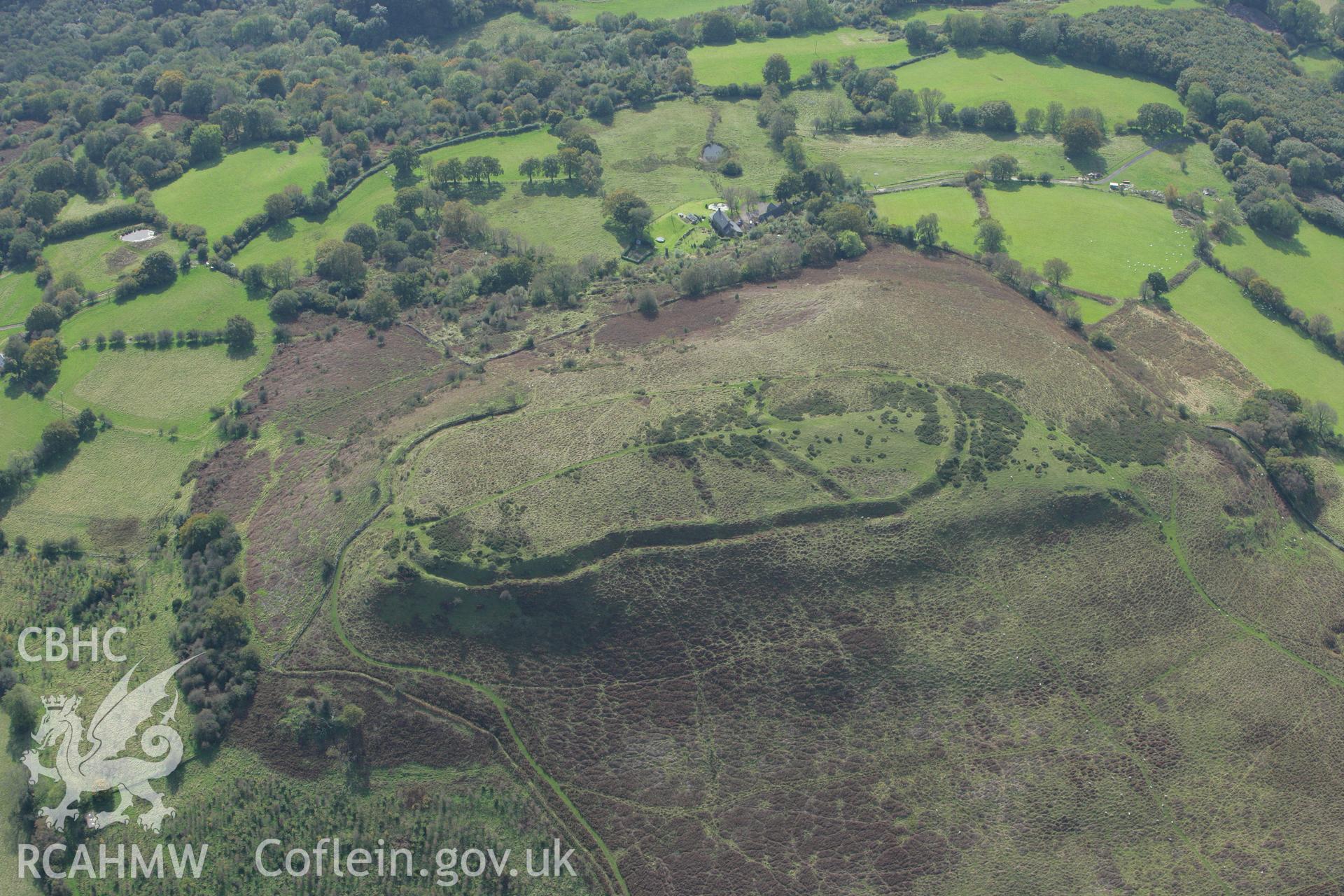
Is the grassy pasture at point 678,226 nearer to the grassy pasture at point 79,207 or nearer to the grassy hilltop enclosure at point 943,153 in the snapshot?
the grassy hilltop enclosure at point 943,153

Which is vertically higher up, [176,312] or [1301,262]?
[1301,262]

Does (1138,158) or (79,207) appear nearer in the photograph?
(79,207)

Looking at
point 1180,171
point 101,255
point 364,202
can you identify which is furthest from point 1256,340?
point 101,255

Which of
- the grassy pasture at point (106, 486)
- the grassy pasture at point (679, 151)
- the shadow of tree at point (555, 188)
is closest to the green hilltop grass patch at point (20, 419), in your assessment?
the grassy pasture at point (106, 486)

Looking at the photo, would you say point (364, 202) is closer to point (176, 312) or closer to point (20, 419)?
point (176, 312)

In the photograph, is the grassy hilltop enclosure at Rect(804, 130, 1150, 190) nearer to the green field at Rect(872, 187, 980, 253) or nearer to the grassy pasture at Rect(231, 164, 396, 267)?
the green field at Rect(872, 187, 980, 253)

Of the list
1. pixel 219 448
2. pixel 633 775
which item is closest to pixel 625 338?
pixel 219 448

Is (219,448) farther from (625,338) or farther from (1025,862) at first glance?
(1025,862)
